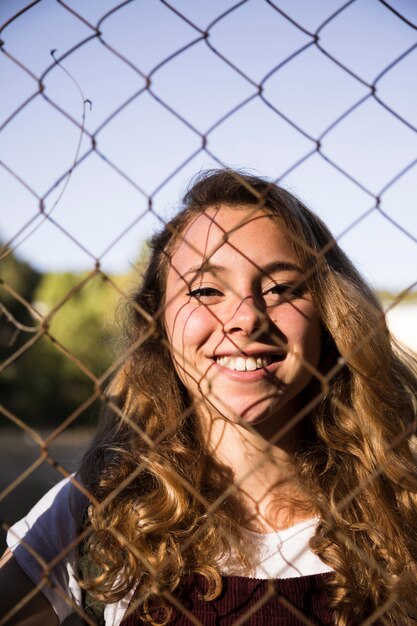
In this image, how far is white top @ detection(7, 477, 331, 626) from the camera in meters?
1.39

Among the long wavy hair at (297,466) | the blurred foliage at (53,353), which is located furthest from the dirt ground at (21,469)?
the long wavy hair at (297,466)

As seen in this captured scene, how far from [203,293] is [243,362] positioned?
161 mm

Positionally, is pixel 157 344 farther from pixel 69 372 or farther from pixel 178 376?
pixel 69 372

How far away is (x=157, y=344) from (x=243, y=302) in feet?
1.43

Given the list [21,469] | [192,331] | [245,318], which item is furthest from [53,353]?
[245,318]

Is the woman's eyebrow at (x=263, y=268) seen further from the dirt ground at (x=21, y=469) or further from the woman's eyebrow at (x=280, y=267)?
the dirt ground at (x=21, y=469)

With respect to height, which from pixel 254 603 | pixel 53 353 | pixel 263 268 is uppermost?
pixel 263 268

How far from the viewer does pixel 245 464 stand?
153 centimetres

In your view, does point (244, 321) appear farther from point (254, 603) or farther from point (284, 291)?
point (254, 603)

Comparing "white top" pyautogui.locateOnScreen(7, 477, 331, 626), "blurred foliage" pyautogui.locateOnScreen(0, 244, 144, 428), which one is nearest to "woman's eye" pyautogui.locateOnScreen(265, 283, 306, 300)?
"white top" pyautogui.locateOnScreen(7, 477, 331, 626)

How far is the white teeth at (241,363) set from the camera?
138 centimetres

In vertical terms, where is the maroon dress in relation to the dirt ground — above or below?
above

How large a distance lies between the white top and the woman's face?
0.28 metres

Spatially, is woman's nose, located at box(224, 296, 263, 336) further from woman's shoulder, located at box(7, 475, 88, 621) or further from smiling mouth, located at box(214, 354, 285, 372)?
woman's shoulder, located at box(7, 475, 88, 621)
